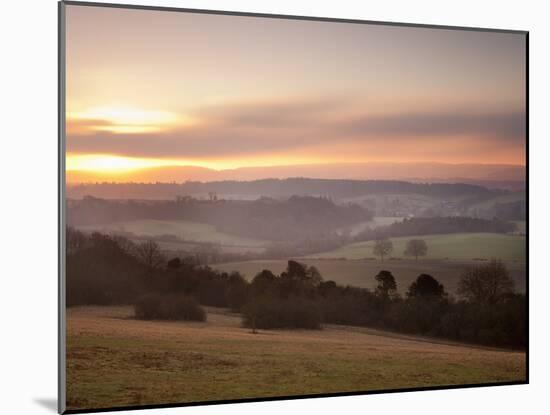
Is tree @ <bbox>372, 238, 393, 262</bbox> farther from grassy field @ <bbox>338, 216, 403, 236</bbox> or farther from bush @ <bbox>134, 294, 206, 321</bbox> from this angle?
bush @ <bbox>134, 294, 206, 321</bbox>

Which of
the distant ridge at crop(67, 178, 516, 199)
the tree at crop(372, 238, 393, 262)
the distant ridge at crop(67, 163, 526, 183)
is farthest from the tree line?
the distant ridge at crop(67, 163, 526, 183)

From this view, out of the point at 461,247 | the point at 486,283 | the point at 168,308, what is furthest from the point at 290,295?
the point at 486,283

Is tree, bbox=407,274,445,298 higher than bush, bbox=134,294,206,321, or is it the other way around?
tree, bbox=407,274,445,298

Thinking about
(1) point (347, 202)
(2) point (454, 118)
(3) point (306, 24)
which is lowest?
(1) point (347, 202)

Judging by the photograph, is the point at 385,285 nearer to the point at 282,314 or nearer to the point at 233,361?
the point at 282,314

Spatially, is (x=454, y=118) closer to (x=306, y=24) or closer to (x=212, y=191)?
(x=306, y=24)

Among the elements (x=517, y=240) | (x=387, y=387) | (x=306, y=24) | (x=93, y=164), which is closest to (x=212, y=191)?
(x=93, y=164)
